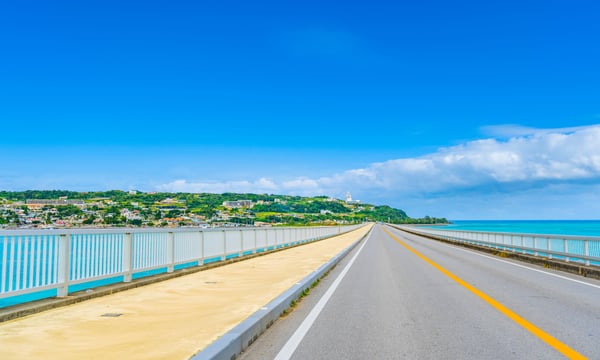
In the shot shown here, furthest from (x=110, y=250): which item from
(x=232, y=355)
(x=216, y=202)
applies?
(x=216, y=202)

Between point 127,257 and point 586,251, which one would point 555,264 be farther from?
point 127,257

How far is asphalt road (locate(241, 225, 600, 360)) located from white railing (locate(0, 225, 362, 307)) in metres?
4.05

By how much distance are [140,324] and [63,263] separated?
279 cm

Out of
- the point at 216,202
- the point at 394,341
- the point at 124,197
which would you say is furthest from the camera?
the point at 216,202

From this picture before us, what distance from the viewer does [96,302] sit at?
8820 millimetres

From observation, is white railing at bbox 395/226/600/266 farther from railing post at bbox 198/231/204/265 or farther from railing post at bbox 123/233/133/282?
railing post at bbox 123/233/133/282

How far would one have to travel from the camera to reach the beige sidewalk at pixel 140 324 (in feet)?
17.6

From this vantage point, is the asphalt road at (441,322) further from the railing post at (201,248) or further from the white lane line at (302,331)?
the railing post at (201,248)

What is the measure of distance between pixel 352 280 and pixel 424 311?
535 centimetres

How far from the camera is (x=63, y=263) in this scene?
8.72 meters

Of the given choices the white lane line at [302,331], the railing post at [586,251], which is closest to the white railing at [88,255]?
the white lane line at [302,331]

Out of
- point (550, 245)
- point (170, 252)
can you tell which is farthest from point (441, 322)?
point (550, 245)

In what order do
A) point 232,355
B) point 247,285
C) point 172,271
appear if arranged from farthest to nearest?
1. point 172,271
2. point 247,285
3. point 232,355

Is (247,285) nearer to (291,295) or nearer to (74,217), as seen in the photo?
(291,295)
